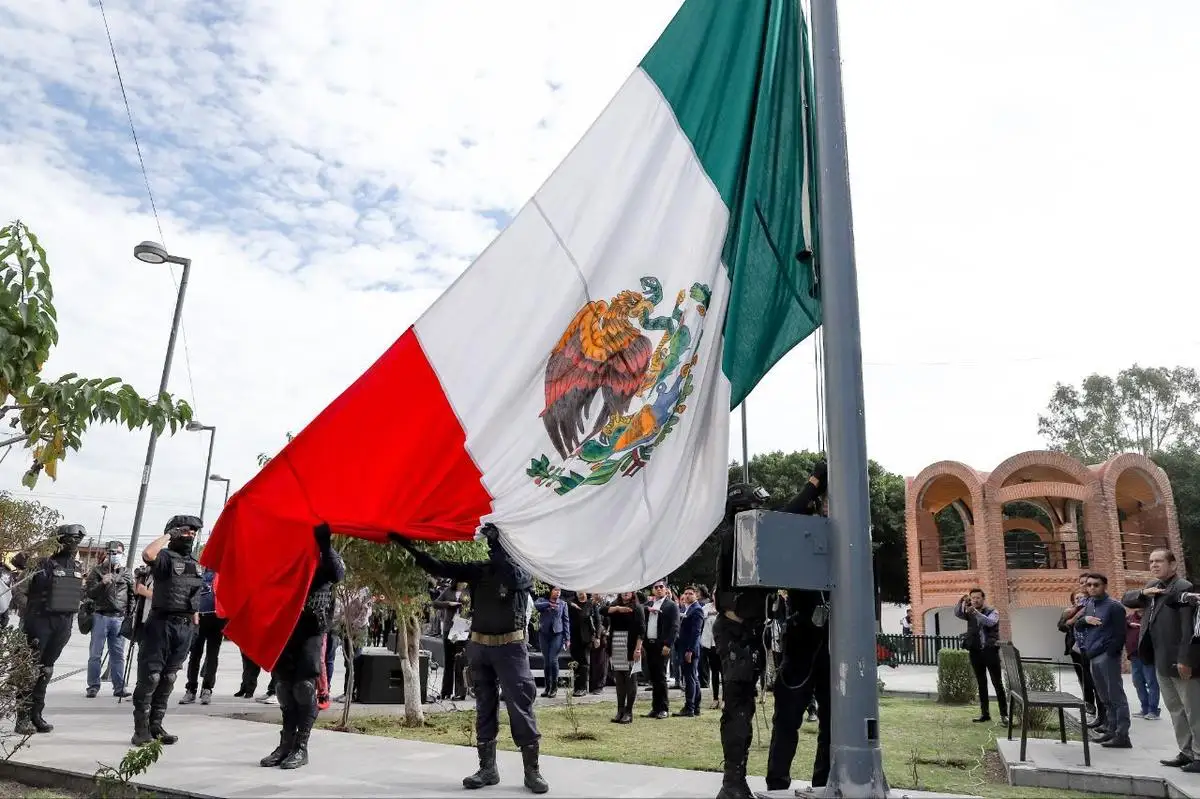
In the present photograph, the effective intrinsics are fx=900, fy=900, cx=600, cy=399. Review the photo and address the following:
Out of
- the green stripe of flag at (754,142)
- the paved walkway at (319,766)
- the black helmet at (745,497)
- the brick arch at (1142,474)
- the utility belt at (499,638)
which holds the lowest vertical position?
the paved walkway at (319,766)

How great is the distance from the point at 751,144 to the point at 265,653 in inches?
172

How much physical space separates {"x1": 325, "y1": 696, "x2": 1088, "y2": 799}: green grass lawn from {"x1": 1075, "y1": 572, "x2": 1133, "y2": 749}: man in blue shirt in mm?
1016

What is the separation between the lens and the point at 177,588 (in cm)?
839

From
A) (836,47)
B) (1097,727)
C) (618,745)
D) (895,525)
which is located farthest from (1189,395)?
(836,47)

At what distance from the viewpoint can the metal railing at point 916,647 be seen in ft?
94.9

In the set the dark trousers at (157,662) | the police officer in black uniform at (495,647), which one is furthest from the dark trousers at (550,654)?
the police officer in black uniform at (495,647)

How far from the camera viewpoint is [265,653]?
228 inches

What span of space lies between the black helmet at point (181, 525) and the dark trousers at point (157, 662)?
0.83 metres

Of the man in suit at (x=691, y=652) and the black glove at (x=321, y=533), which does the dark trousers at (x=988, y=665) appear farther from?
the black glove at (x=321, y=533)

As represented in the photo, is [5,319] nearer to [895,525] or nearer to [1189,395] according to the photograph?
[895,525]

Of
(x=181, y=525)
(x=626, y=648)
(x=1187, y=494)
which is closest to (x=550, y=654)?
(x=626, y=648)

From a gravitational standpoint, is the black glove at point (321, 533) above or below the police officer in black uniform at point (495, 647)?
above

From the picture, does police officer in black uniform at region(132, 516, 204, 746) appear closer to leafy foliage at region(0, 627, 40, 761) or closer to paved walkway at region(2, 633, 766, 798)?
paved walkway at region(2, 633, 766, 798)

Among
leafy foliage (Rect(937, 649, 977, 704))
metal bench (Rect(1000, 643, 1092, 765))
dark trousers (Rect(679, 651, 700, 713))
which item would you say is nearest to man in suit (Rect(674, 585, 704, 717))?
dark trousers (Rect(679, 651, 700, 713))
